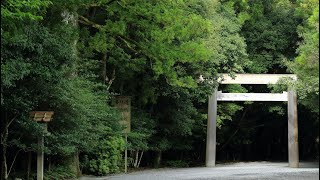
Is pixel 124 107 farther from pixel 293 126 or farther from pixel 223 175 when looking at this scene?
pixel 293 126

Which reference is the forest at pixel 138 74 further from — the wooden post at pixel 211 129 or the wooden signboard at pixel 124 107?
the wooden post at pixel 211 129

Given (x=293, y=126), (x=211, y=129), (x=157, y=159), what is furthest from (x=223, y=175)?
(x=157, y=159)

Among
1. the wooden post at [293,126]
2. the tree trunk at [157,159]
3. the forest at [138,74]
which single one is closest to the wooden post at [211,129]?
the forest at [138,74]

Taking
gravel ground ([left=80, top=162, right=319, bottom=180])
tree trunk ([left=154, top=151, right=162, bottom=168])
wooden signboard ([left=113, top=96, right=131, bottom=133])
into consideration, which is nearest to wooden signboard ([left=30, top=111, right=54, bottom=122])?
gravel ground ([left=80, top=162, right=319, bottom=180])

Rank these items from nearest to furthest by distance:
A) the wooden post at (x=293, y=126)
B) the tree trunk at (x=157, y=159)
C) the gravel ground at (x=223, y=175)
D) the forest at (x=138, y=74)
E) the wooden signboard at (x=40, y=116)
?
the forest at (x=138, y=74)
the wooden signboard at (x=40, y=116)
the gravel ground at (x=223, y=175)
the wooden post at (x=293, y=126)
the tree trunk at (x=157, y=159)

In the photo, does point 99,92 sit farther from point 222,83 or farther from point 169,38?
point 222,83

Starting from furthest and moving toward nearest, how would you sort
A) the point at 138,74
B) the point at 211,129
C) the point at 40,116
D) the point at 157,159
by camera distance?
the point at 157,159 → the point at 211,129 → the point at 138,74 → the point at 40,116

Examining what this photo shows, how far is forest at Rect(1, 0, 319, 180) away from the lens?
10633mm

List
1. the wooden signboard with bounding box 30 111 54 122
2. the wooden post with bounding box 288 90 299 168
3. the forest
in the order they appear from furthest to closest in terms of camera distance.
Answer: the wooden post with bounding box 288 90 299 168
the wooden signboard with bounding box 30 111 54 122
the forest

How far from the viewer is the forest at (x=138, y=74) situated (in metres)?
10.6

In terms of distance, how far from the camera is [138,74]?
1936 centimetres

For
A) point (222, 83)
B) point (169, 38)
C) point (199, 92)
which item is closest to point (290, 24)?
point (222, 83)

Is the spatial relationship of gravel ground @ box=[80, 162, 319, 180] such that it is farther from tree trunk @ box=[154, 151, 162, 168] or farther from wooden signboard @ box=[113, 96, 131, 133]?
tree trunk @ box=[154, 151, 162, 168]

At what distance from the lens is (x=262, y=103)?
83.1 feet
